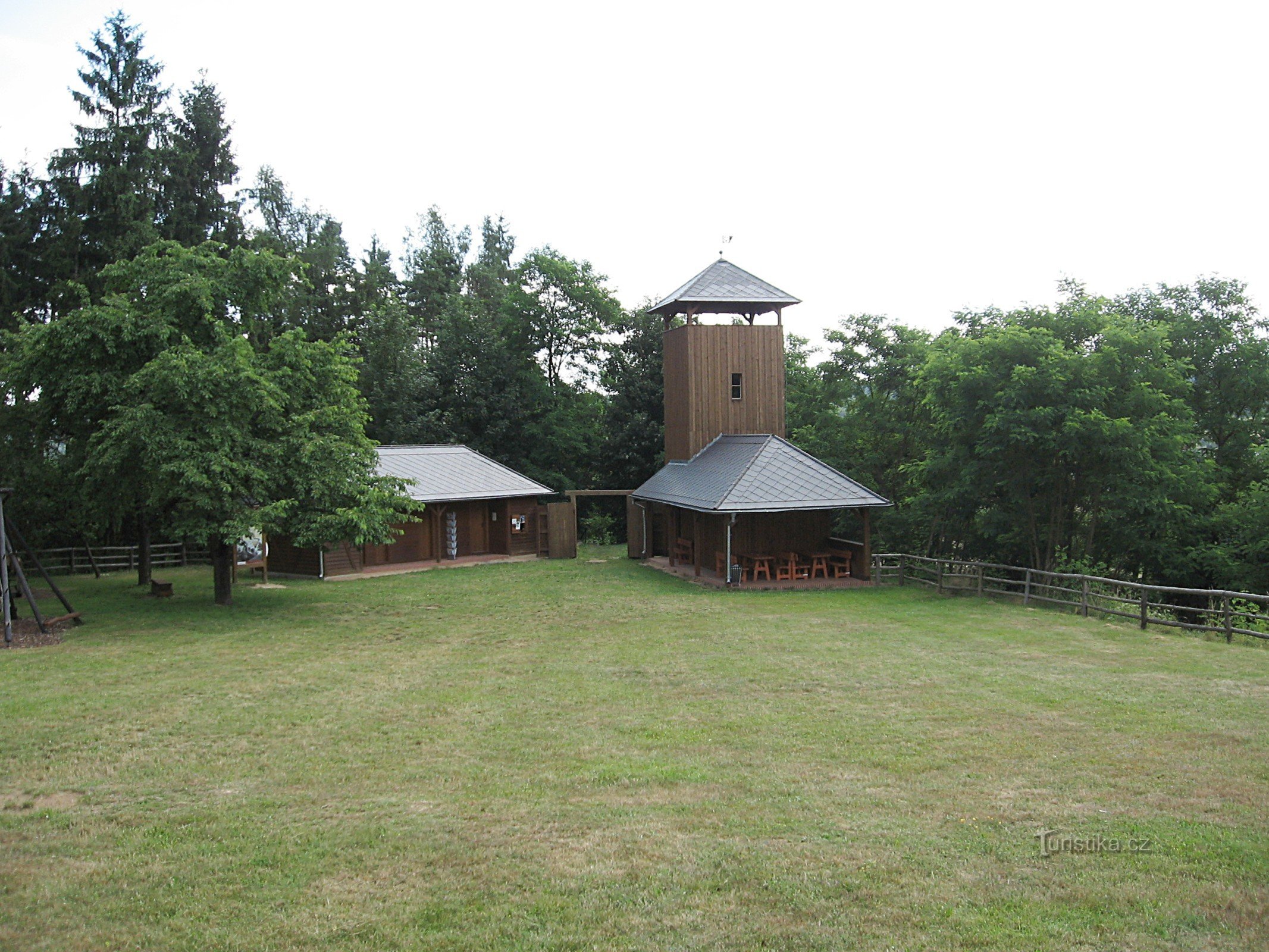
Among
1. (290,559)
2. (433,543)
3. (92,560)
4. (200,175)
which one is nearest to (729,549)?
(433,543)

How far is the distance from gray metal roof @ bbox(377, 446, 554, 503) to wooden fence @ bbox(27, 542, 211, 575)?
670cm

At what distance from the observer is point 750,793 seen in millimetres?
7043

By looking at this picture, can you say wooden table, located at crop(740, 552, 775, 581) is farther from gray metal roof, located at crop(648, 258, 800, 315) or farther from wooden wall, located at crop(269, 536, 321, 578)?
wooden wall, located at crop(269, 536, 321, 578)

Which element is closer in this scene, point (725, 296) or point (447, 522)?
point (725, 296)

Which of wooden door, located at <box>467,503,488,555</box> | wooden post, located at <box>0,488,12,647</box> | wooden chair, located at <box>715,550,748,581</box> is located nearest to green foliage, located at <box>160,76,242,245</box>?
wooden door, located at <box>467,503,488,555</box>

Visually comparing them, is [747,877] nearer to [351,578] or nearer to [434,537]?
[351,578]

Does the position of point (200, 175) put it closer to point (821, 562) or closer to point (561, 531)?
point (561, 531)

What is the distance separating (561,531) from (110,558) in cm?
1279

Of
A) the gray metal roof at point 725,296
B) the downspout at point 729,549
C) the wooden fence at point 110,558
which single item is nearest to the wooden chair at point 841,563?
the downspout at point 729,549

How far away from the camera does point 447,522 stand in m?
26.9

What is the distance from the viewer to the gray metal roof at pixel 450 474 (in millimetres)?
26056

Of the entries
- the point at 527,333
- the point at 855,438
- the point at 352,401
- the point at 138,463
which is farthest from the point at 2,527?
the point at 527,333

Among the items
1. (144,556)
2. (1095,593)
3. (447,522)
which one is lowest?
(1095,593)

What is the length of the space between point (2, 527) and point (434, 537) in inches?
499
